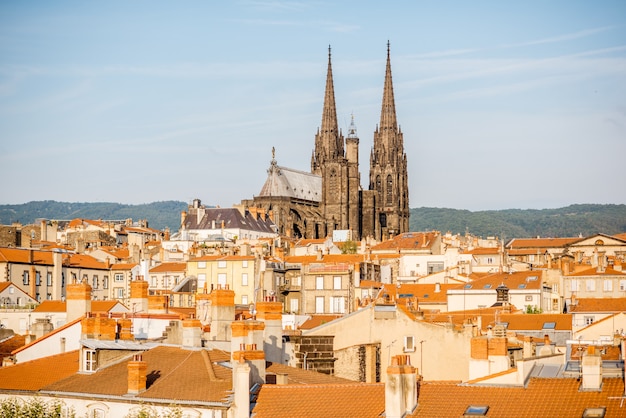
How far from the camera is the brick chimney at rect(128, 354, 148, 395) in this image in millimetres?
29109

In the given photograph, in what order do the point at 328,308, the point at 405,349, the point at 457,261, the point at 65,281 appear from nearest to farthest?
the point at 405,349 → the point at 328,308 → the point at 65,281 → the point at 457,261

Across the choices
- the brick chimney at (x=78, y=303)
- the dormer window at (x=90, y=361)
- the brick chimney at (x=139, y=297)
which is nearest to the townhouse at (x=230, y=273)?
the brick chimney at (x=139, y=297)

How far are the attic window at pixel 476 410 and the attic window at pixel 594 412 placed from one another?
1.89 metres

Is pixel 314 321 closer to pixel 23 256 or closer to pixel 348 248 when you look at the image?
pixel 23 256

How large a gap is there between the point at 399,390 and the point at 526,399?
233 cm

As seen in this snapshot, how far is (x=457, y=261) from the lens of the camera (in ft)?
364

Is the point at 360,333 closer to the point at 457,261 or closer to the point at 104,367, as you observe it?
the point at 104,367

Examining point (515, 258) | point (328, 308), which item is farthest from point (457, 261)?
point (328, 308)

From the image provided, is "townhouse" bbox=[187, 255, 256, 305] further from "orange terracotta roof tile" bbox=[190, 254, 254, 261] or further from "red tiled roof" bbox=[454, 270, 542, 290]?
"red tiled roof" bbox=[454, 270, 542, 290]

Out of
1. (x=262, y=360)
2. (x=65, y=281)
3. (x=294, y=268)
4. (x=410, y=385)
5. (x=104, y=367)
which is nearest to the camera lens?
(x=410, y=385)

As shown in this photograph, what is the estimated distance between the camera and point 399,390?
82.2 feet

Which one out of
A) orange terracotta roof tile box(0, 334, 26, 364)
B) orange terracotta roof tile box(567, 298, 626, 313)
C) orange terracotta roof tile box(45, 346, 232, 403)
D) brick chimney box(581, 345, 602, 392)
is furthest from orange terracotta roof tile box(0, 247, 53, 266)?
brick chimney box(581, 345, 602, 392)

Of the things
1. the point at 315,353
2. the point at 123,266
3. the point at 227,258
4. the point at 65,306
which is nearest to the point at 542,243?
the point at 123,266

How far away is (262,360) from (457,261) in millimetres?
83152
